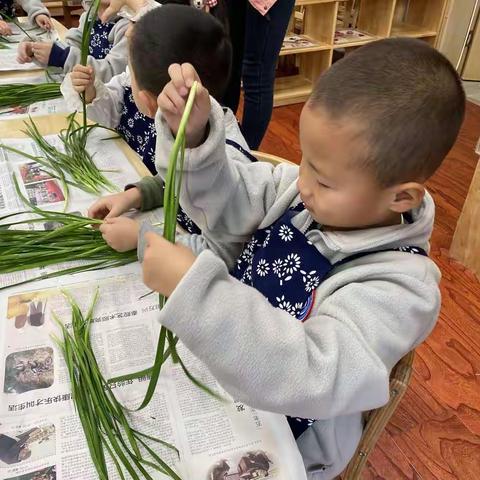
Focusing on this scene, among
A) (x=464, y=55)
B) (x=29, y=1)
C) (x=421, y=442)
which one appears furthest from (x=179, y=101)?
(x=464, y=55)

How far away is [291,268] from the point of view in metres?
0.71

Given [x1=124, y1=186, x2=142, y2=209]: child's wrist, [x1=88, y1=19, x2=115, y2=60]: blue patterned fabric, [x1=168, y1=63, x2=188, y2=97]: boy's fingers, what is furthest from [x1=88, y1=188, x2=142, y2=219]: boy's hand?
[x1=88, y1=19, x2=115, y2=60]: blue patterned fabric

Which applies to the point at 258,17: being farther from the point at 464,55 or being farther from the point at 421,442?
the point at 464,55

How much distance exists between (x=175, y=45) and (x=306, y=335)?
69 centimetres

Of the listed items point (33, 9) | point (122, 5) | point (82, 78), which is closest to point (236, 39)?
point (122, 5)

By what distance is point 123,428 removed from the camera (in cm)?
59

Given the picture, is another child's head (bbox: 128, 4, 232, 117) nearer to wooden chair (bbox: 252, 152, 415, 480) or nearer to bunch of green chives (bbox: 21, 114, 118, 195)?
bunch of green chives (bbox: 21, 114, 118, 195)

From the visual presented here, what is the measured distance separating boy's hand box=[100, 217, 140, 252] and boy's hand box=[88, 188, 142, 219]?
77 mm

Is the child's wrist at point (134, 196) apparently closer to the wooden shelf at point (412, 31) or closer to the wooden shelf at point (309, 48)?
the wooden shelf at point (309, 48)

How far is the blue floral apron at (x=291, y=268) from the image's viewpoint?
68 centimetres

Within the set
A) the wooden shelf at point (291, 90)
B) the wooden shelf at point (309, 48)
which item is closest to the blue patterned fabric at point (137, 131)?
the wooden shelf at point (309, 48)

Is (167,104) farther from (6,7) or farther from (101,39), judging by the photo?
(6,7)

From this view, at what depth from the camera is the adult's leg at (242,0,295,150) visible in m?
1.72

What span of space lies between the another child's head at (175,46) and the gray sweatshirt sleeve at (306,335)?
61cm
